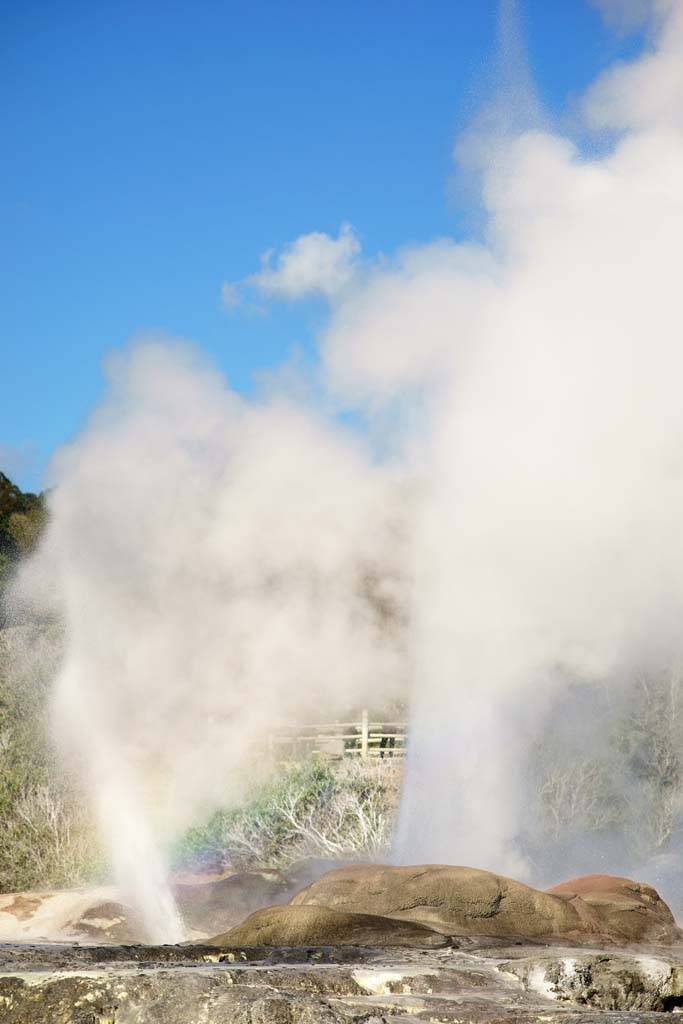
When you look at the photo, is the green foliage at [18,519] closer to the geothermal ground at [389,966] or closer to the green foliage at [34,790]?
the green foliage at [34,790]

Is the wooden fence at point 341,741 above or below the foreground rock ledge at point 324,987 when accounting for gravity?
above

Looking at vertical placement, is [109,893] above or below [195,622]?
below

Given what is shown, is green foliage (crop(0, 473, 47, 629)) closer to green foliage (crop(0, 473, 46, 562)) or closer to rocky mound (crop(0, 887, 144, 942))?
green foliage (crop(0, 473, 46, 562))

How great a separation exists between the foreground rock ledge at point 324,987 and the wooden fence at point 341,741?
56.0 feet

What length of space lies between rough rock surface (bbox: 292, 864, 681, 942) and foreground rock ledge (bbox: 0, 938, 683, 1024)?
3729mm

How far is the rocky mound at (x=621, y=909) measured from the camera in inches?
467

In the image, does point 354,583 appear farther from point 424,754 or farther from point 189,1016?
point 189,1016

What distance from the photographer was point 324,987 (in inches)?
231

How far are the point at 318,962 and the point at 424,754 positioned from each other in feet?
32.7

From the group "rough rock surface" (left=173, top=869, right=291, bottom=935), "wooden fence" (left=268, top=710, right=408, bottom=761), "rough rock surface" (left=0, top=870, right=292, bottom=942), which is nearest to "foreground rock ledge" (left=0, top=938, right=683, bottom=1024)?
"rough rock surface" (left=0, top=870, right=292, bottom=942)

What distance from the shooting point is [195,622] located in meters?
20.7

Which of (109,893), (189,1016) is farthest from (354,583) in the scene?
(189,1016)

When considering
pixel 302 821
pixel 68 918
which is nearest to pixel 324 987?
pixel 68 918

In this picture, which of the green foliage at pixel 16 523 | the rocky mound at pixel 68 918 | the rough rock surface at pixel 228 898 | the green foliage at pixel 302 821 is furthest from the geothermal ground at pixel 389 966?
the green foliage at pixel 16 523
